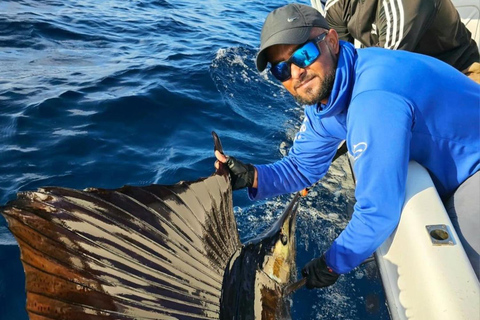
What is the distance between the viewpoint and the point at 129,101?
5.04m

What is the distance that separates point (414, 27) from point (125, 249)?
2970 mm

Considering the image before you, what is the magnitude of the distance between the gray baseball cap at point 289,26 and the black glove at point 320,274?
1121 mm

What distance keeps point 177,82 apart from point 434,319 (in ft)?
16.0

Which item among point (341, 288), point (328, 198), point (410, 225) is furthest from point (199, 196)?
point (328, 198)

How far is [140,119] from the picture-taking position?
15.8ft

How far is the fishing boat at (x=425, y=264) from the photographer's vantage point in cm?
168

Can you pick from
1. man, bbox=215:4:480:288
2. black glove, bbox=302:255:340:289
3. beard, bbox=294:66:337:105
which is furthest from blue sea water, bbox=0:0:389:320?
beard, bbox=294:66:337:105

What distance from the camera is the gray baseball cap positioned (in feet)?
6.84

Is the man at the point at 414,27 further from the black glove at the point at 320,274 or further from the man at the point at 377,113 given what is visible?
the black glove at the point at 320,274

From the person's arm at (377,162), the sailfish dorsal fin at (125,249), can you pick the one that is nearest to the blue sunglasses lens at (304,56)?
the person's arm at (377,162)

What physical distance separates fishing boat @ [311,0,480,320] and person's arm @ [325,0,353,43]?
2.47m

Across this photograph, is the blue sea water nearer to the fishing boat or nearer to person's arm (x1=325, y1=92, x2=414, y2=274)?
the fishing boat

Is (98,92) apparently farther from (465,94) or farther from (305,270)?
(465,94)

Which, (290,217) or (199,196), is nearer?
(199,196)
